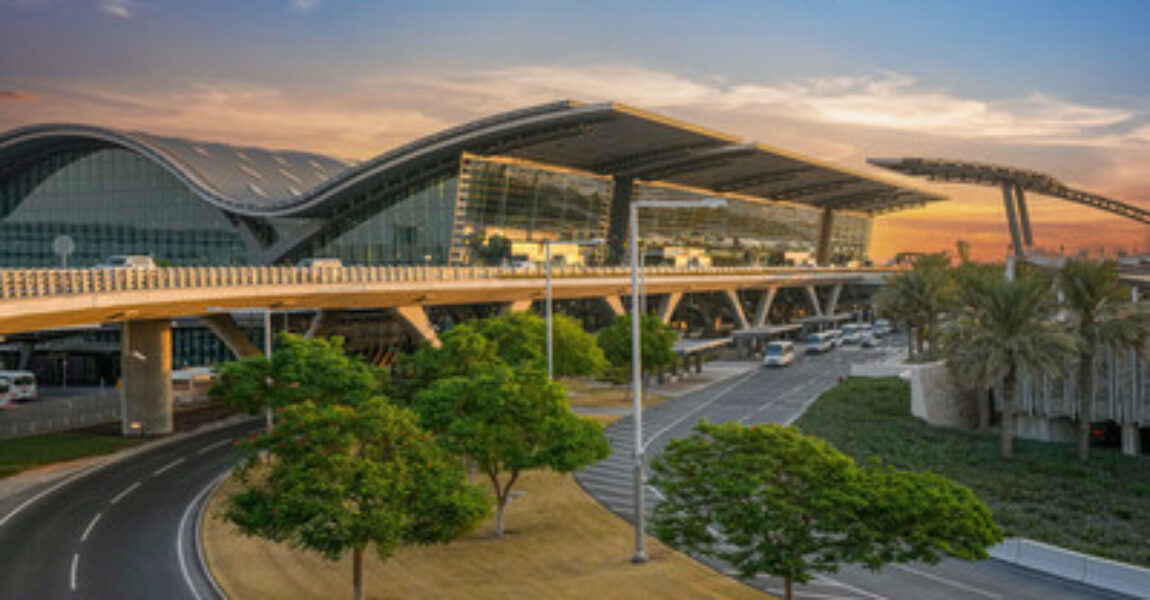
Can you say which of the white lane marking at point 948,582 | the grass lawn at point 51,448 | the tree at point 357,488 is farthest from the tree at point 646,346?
the tree at point 357,488

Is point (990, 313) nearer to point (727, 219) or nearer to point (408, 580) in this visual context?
point (408, 580)

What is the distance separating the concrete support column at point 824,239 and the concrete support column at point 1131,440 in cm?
13810

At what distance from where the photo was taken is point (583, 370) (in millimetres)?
59094

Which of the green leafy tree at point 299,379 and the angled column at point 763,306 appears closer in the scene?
the green leafy tree at point 299,379

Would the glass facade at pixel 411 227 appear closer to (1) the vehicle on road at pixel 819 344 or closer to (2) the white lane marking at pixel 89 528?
(1) the vehicle on road at pixel 819 344

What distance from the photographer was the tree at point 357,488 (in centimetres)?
2155

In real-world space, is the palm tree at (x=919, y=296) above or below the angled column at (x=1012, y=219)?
below

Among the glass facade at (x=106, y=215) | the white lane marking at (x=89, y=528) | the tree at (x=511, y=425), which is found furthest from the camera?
the glass facade at (x=106, y=215)

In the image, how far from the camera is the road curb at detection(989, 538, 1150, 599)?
25281 millimetres

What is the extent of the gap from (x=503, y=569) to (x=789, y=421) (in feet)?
97.9

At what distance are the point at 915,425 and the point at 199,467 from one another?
37.7m

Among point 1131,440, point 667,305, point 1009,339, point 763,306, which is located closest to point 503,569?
point 1009,339

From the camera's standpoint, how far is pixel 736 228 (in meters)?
148

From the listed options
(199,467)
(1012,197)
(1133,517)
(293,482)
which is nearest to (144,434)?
(199,467)
